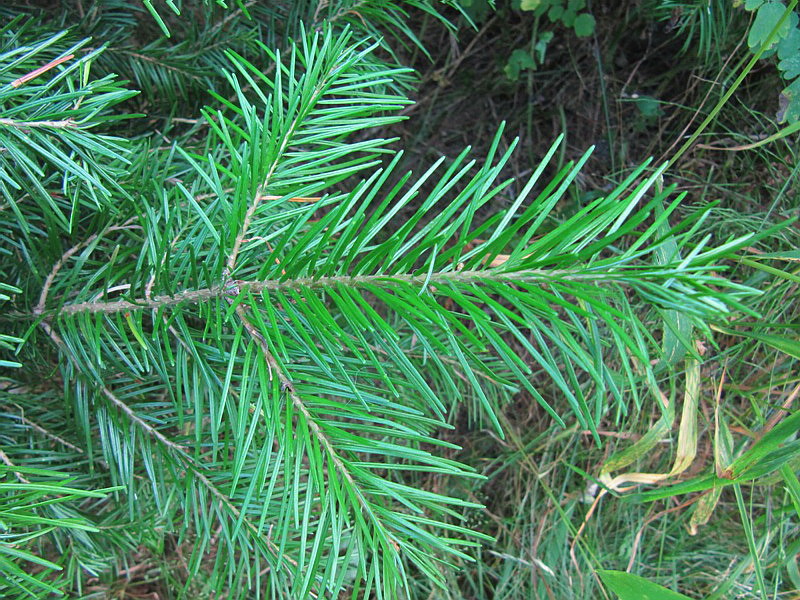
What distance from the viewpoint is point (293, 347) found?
1.66 feet

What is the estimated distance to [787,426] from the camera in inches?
30.1

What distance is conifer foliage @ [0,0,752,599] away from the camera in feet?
1.22

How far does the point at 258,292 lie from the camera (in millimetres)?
434

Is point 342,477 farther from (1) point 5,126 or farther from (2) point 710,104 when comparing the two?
(2) point 710,104

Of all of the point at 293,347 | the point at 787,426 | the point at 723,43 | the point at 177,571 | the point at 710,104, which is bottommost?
the point at 177,571

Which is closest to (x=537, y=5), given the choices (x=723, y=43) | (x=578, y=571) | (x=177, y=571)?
(x=723, y=43)

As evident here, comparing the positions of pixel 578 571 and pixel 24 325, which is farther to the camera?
pixel 578 571

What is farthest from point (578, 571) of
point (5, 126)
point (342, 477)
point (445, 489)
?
point (5, 126)

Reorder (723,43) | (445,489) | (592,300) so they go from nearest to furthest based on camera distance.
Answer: (592,300), (723,43), (445,489)

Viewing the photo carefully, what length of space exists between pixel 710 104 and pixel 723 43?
0.13m

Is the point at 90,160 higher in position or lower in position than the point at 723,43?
lower

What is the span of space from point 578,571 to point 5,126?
121 cm

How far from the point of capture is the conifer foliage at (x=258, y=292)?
37 centimetres

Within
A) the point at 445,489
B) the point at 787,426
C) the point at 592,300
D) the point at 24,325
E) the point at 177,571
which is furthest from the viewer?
the point at 445,489
